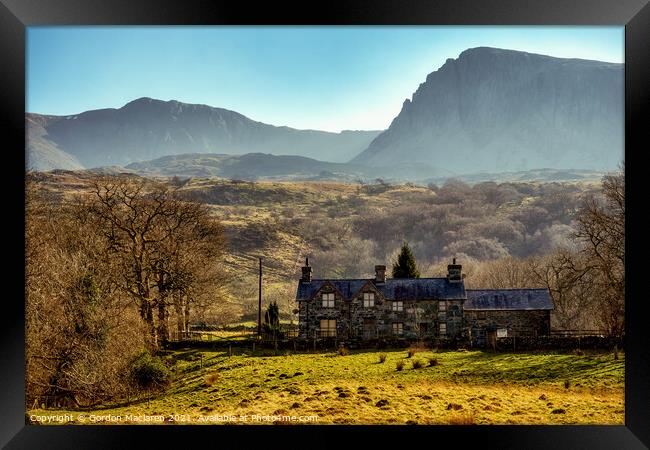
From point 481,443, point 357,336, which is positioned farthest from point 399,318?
point 481,443

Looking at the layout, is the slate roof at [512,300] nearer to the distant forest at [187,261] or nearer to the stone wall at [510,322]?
the stone wall at [510,322]

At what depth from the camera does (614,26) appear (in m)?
6.15

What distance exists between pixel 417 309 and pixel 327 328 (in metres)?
2.57

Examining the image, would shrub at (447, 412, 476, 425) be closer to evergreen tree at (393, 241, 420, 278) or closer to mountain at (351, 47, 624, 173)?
evergreen tree at (393, 241, 420, 278)

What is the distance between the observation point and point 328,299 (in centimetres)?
1445

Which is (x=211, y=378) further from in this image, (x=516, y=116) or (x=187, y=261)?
(x=516, y=116)

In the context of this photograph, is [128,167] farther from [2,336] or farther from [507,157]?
[507,157]

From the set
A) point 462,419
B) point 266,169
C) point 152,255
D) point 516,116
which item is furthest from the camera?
point 516,116

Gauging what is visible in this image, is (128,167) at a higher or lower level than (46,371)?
higher

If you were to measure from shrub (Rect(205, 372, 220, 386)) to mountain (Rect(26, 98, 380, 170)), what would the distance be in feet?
28.3

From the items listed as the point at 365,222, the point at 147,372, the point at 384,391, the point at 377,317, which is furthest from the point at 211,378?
the point at 365,222

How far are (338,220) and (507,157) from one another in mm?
16910

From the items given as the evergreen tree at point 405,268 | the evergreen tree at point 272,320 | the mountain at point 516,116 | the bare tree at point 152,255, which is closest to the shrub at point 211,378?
the bare tree at point 152,255

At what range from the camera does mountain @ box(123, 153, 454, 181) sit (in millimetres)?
29719
